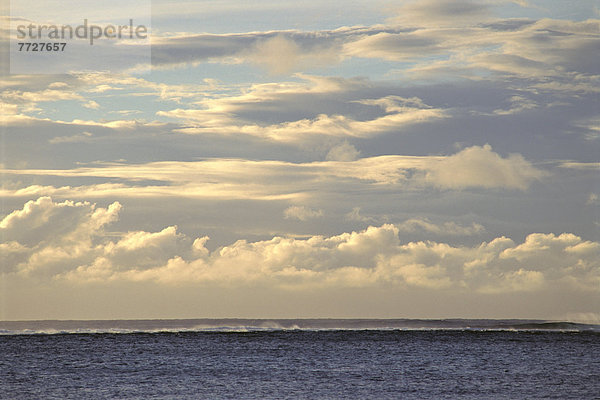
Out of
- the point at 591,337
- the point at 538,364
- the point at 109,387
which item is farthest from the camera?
the point at 591,337

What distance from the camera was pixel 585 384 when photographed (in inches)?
2702

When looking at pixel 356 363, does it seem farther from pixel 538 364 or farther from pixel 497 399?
pixel 497 399

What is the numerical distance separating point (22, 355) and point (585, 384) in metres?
75.6

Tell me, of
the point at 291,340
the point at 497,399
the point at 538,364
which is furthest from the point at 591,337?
the point at 497,399

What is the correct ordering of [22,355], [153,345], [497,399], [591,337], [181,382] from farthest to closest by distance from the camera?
[591,337] → [153,345] → [22,355] → [181,382] → [497,399]

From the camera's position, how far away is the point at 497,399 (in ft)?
197

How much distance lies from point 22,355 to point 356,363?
1884 inches

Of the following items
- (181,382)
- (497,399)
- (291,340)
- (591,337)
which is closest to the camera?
(497,399)

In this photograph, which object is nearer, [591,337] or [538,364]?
[538,364]

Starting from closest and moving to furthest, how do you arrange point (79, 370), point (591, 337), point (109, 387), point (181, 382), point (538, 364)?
point (109, 387)
point (181, 382)
point (79, 370)
point (538, 364)
point (591, 337)

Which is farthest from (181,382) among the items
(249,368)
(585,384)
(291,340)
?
(291,340)

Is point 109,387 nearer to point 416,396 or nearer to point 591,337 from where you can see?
point 416,396

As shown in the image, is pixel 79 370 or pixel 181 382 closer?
pixel 181 382

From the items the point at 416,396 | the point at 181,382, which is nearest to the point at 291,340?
the point at 181,382
